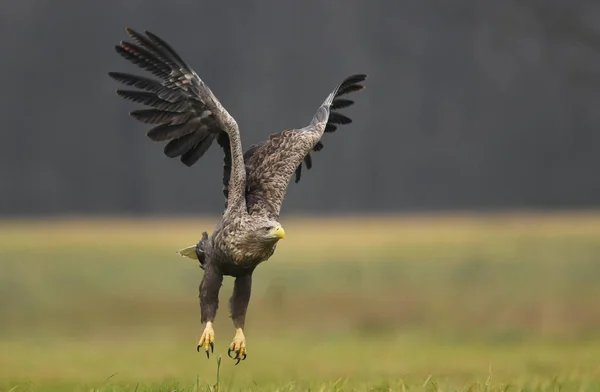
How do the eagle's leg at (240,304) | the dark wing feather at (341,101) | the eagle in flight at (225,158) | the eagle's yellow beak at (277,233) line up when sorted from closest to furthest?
the eagle's yellow beak at (277,233)
the eagle in flight at (225,158)
the eagle's leg at (240,304)
the dark wing feather at (341,101)

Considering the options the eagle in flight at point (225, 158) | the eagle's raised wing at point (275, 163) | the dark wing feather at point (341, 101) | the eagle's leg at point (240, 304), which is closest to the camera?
the eagle in flight at point (225, 158)

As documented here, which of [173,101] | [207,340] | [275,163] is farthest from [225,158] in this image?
[207,340]

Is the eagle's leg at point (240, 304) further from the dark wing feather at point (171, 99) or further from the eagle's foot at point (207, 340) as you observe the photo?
the dark wing feather at point (171, 99)

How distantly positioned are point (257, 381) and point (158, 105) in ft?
5.91

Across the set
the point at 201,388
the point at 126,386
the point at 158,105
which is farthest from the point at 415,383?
the point at 158,105

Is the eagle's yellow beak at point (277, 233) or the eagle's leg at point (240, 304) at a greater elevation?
the eagle's yellow beak at point (277, 233)

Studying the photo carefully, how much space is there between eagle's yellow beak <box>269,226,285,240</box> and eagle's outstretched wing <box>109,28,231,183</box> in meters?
0.81

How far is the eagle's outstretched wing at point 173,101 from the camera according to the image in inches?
233

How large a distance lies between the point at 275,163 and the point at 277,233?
84cm

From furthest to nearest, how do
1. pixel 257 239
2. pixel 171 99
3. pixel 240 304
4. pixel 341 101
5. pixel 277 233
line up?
1. pixel 341 101
2. pixel 171 99
3. pixel 240 304
4. pixel 257 239
5. pixel 277 233

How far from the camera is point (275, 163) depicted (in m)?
6.11

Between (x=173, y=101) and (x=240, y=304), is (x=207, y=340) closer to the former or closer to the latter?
(x=240, y=304)

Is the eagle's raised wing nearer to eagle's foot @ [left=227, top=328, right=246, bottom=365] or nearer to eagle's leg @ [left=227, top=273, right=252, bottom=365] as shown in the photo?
eagle's leg @ [left=227, top=273, right=252, bottom=365]

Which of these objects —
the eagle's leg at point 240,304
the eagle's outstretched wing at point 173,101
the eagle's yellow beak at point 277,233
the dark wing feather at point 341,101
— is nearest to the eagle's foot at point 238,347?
the eagle's leg at point 240,304
